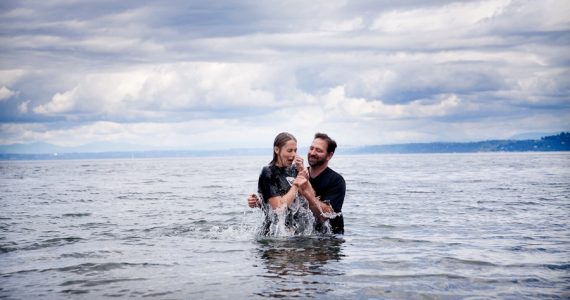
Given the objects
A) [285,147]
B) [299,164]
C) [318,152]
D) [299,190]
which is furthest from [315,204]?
[285,147]

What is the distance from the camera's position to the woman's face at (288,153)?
385 inches

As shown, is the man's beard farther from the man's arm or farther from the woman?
the man's arm

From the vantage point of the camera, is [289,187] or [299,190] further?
[289,187]

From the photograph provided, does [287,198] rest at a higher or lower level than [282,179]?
lower

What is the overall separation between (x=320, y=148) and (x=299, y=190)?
967mm

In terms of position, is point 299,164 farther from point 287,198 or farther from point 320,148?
point 320,148

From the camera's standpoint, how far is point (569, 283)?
787cm

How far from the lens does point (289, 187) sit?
10.0 metres

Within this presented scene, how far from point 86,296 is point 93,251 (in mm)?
3878

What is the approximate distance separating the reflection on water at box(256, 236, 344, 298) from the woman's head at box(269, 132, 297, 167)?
5.58 feet

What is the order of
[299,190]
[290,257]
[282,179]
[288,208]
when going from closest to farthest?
[299,190]
[290,257]
[282,179]
[288,208]

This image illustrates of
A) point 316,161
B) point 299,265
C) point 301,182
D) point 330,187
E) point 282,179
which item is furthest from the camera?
point 330,187

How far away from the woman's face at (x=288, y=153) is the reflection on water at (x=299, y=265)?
1685mm

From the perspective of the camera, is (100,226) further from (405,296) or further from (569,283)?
(569,283)
